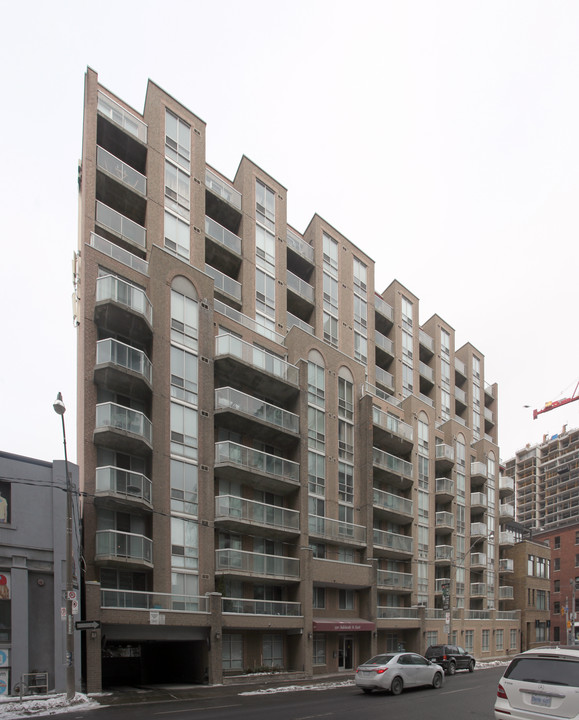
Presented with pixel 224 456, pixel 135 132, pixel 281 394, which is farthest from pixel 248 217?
pixel 224 456

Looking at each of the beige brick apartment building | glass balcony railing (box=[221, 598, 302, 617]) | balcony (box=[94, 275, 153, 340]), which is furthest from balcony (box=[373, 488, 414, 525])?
balcony (box=[94, 275, 153, 340])

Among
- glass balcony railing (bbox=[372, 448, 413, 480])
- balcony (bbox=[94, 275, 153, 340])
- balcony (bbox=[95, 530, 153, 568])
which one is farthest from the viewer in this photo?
glass balcony railing (bbox=[372, 448, 413, 480])

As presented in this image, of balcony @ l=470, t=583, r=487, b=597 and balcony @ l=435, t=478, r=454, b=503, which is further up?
balcony @ l=435, t=478, r=454, b=503

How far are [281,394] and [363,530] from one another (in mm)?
11185

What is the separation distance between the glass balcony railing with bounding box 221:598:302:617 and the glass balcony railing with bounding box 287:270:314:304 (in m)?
19.9

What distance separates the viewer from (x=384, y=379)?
53.2m

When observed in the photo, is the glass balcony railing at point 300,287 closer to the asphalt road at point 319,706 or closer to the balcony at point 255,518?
the balcony at point 255,518

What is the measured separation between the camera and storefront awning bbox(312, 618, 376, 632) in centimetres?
3725

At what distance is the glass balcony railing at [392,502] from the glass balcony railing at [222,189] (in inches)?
839

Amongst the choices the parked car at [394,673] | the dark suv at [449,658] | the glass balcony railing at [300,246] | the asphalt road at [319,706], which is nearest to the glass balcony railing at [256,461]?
the asphalt road at [319,706]

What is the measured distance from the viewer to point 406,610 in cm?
4666

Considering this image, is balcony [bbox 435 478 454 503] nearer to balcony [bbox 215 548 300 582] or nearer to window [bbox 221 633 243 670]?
balcony [bbox 215 548 300 582]

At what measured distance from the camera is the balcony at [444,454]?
56938mm

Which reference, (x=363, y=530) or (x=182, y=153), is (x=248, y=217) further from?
(x=363, y=530)
